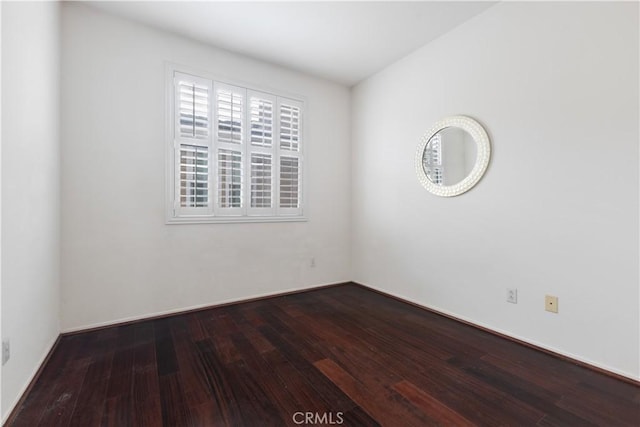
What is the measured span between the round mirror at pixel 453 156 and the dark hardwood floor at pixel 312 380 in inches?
49.1

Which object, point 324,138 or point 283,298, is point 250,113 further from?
point 283,298

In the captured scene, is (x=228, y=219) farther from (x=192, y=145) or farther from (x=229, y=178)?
(x=192, y=145)

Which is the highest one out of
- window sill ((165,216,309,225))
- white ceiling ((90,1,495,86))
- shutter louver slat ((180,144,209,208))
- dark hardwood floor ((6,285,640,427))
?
white ceiling ((90,1,495,86))

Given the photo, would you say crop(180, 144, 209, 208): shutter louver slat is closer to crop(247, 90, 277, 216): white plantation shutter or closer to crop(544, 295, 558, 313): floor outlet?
crop(247, 90, 277, 216): white plantation shutter

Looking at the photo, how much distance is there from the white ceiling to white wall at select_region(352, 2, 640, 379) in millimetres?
260

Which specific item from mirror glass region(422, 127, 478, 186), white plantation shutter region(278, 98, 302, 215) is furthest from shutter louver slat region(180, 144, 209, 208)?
mirror glass region(422, 127, 478, 186)

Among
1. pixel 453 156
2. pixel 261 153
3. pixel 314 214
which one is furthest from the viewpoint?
pixel 314 214

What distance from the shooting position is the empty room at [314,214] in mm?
1523

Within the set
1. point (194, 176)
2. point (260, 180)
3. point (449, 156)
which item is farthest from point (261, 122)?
point (449, 156)

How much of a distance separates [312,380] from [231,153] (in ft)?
7.29

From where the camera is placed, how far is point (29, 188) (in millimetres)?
1609

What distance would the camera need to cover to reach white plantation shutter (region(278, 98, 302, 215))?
3.31 m

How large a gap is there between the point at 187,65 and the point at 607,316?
12.4ft

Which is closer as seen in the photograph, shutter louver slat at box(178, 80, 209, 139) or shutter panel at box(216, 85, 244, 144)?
shutter louver slat at box(178, 80, 209, 139)
